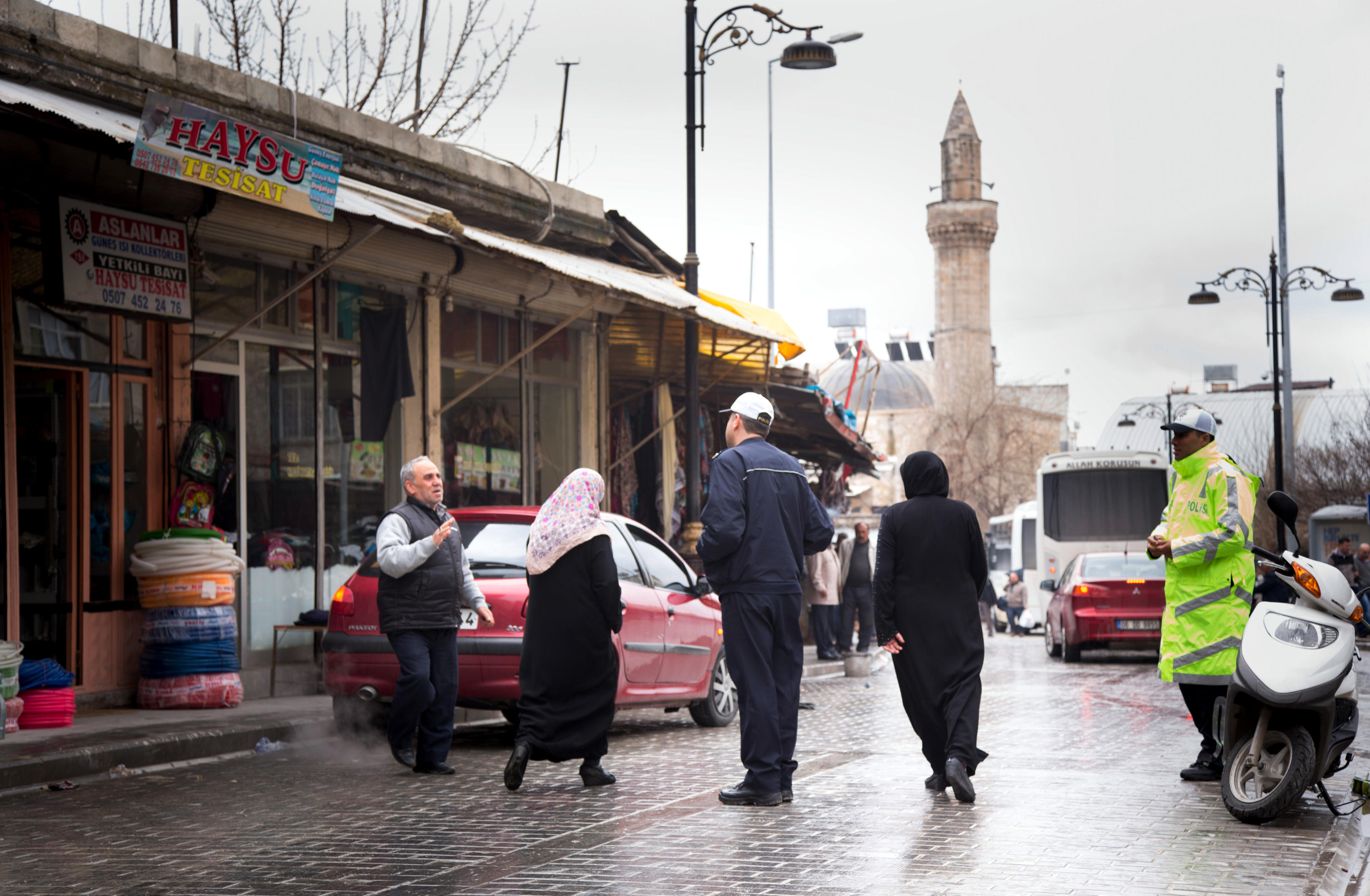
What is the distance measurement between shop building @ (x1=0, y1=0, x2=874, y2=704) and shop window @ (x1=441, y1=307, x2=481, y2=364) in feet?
0.10

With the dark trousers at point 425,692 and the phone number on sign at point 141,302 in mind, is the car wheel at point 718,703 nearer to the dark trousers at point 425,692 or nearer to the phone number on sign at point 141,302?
the dark trousers at point 425,692

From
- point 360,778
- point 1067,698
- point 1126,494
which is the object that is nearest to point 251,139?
point 360,778

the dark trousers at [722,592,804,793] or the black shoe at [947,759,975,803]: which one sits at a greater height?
the dark trousers at [722,592,804,793]

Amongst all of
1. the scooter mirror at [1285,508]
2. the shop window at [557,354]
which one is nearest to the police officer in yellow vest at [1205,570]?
the scooter mirror at [1285,508]

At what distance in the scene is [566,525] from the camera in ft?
26.7

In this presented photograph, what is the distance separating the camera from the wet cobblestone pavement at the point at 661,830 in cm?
567

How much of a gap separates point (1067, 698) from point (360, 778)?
7710mm

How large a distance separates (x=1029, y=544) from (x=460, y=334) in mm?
27913

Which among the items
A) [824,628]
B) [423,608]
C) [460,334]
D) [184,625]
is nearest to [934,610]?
[423,608]

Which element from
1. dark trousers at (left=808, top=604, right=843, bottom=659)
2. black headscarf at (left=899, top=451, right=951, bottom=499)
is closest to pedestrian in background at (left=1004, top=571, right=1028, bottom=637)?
dark trousers at (left=808, top=604, right=843, bottom=659)

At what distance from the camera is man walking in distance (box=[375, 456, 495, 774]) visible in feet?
28.1

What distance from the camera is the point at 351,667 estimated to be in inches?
392

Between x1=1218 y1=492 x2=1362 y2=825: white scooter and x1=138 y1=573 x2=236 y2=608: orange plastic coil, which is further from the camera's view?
x1=138 y1=573 x2=236 y2=608: orange plastic coil

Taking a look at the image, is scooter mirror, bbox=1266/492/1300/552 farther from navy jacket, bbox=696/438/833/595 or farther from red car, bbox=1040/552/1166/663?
red car, bbox=1040/552/1166/663
